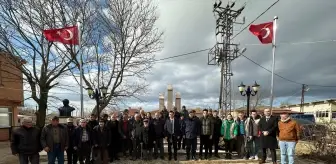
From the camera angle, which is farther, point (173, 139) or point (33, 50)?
point (33, 50)

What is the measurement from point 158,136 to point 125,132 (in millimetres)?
1301

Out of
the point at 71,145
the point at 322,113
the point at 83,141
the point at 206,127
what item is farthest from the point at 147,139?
the point at 322,113

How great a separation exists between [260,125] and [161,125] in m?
3.68

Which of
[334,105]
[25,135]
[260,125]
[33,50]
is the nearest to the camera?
[25,135]

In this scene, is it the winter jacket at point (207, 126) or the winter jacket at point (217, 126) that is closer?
the winter jacket at point (207, 126)

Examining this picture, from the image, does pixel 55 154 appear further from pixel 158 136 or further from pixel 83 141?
pixel 158 136

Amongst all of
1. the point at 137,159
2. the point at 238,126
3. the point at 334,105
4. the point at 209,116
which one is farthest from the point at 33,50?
the point at 334,105

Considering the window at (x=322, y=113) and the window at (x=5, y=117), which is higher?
the window at (x=5, y=117)

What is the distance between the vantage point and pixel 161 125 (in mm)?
11336

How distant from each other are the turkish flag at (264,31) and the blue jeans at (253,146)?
3.83 meters

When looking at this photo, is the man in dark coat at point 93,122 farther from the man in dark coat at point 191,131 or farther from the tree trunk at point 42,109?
the tree trunk at point 42,109

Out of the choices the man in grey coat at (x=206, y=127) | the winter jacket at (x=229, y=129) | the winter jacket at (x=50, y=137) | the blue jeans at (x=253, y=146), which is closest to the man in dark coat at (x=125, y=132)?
the winter jacket at (x=50, y=137)

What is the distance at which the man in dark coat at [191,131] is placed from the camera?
11.0 m

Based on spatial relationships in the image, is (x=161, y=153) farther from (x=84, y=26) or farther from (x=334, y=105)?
(x=334, y=105)
